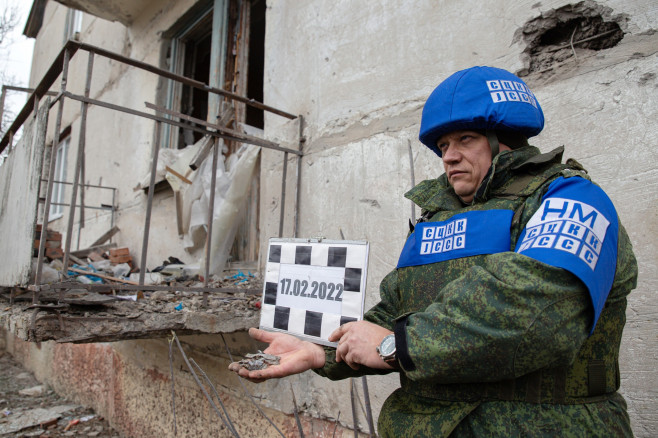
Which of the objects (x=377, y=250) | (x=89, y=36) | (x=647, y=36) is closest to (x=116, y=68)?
(x=89, y=36)

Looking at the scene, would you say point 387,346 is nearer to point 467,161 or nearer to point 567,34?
point 467,161

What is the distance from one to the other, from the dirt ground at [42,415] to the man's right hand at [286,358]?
3478 mm

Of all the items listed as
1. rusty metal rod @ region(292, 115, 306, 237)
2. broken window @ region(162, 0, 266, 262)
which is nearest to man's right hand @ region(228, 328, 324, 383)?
rusty metal rod @ region(292, 115, 306, 237)

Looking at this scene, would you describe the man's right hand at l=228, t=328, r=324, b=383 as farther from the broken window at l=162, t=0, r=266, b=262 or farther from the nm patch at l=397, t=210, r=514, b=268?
the broken window at l=162, t=0, r=266, b=262

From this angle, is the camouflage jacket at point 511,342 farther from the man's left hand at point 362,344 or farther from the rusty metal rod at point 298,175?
the rusty metal rod at point 298,175

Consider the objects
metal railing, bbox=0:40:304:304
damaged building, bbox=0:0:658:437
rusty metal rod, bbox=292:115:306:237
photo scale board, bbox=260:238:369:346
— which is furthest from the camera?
rusty metal rod, bbox=292:115:306:237

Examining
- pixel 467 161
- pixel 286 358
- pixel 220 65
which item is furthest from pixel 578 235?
pixel 220 65

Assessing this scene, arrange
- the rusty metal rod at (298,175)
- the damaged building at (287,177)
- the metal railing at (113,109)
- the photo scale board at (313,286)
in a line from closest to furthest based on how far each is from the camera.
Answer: the photo scale board at (313,286) < the damaged building at (287,177) < the metal railing at (113,109) < the rusty metal rod at (298,175)

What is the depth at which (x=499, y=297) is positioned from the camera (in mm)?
847

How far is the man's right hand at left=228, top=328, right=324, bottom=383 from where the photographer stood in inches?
44.6

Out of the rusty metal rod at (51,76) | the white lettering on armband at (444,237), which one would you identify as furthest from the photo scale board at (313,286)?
the rusty metal rod at (51,76)

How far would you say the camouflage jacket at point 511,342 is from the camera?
2.74ft

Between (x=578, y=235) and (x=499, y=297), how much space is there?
20cm

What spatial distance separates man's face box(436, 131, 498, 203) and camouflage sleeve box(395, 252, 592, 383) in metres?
0.38
